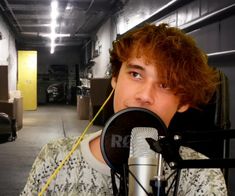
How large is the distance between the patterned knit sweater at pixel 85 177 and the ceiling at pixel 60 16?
6859 millimetres

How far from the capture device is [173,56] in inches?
32.4

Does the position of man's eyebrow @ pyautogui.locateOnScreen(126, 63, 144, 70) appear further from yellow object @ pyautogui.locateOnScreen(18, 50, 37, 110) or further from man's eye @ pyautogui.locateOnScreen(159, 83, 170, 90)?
yellow object @ pyautogui.locateOnScreen(18, 50, 37, 110)

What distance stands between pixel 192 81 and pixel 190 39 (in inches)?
4.5

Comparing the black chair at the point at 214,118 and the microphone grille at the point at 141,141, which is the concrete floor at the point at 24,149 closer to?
the black chair at the point at 214,118

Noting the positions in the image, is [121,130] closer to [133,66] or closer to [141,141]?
[141,141]

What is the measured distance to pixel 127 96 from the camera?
2.57ft

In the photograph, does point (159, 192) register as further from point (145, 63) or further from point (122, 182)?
point (145, 63)

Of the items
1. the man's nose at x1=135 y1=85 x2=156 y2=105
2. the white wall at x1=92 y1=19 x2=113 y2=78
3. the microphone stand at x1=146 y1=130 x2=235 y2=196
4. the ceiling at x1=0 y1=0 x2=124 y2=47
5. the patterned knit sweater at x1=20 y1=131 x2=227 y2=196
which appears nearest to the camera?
the microphone stand at x1=146 y1=130 x2=235 y2=196

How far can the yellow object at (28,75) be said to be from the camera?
40.5 feet

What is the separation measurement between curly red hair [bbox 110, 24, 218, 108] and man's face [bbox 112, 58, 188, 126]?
0.02 m

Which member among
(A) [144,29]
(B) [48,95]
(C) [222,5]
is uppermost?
(C) [222,5]

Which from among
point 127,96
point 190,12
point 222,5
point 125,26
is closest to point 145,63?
point 127,96

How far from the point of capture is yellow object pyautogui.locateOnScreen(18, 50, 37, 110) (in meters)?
12.4

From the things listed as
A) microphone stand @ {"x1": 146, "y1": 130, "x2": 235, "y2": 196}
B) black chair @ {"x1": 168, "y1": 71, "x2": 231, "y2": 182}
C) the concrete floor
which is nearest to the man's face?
microphone stand @ {"x1": 146, "y1": 130, "x2": 235, "y2": 196}
